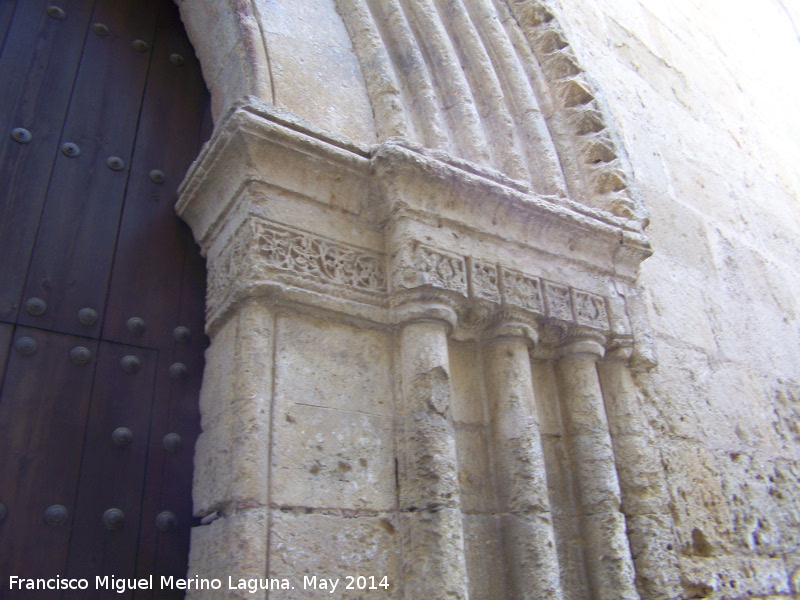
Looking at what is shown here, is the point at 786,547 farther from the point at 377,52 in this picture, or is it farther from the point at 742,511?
the point at 377,52

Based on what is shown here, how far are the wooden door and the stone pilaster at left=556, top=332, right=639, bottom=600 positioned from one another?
1.09m

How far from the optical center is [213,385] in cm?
161

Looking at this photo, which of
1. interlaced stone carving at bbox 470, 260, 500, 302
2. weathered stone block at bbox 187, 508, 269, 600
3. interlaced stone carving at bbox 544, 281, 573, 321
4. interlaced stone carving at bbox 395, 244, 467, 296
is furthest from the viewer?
interlaced stone carving at bbox 544, 281, 573, 321

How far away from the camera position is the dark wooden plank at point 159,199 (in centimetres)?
171

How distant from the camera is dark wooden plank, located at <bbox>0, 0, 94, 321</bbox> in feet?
5.30

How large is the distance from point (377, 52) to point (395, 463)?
140 centimetres

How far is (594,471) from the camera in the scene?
5.93 ft

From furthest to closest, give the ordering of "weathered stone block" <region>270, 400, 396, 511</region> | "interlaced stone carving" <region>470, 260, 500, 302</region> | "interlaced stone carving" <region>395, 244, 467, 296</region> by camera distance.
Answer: "interlaced stone carving" <region>470, 260, 500, 302</region> → "interlaced stone carving" <region>395, 244, 467, 296</region> → "weathered stone block" <region>270, 400, 396, 511</region>

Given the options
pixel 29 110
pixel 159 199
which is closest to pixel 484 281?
pixel 159 199

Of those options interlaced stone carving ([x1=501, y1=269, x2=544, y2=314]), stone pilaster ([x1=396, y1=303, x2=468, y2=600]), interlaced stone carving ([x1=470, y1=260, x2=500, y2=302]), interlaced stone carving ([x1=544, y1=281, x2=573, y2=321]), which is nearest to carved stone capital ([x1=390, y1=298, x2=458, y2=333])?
stone pilaster ([x1=396, y1=303, x2=468, y2=600])

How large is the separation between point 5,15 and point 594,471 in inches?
89.0

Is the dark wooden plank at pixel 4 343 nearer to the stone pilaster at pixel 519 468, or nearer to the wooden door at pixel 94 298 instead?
the wooden door at pixel 94 298

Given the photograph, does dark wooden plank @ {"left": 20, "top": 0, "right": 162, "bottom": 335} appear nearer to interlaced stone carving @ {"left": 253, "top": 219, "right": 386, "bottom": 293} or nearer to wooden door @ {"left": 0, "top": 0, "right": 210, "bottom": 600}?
wooden door @ {"left": 0, "top": 0, "right": 210, "bottom": 600}

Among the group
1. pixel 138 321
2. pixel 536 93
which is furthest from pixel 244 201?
pixel 536 93
